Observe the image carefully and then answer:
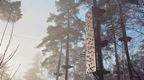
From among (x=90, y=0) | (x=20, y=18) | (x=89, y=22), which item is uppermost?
(x=90, y=0)

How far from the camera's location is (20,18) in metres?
17.9

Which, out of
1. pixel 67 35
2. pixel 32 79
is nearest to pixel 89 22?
pixel 67 35

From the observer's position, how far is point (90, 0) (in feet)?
56.6

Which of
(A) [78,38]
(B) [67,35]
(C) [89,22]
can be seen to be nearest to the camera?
(C) [89,22]

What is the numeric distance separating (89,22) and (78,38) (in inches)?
1079

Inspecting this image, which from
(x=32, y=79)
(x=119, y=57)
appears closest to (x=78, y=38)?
(x=119, y=57)

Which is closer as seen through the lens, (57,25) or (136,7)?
(136,7)

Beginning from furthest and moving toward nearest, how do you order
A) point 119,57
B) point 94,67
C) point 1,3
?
point 119,57, point 1,3, point 94,67

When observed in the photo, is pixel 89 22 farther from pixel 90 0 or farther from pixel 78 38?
pixel 78 38

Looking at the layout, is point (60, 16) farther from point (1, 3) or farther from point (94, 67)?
point (94, 67)

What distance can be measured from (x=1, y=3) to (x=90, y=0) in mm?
6530

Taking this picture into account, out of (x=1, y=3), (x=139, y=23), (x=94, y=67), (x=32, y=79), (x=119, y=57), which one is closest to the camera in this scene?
(x=94, y=67)

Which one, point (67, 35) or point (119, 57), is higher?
point (67, 35)

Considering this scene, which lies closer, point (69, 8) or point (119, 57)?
point (119, 57)
